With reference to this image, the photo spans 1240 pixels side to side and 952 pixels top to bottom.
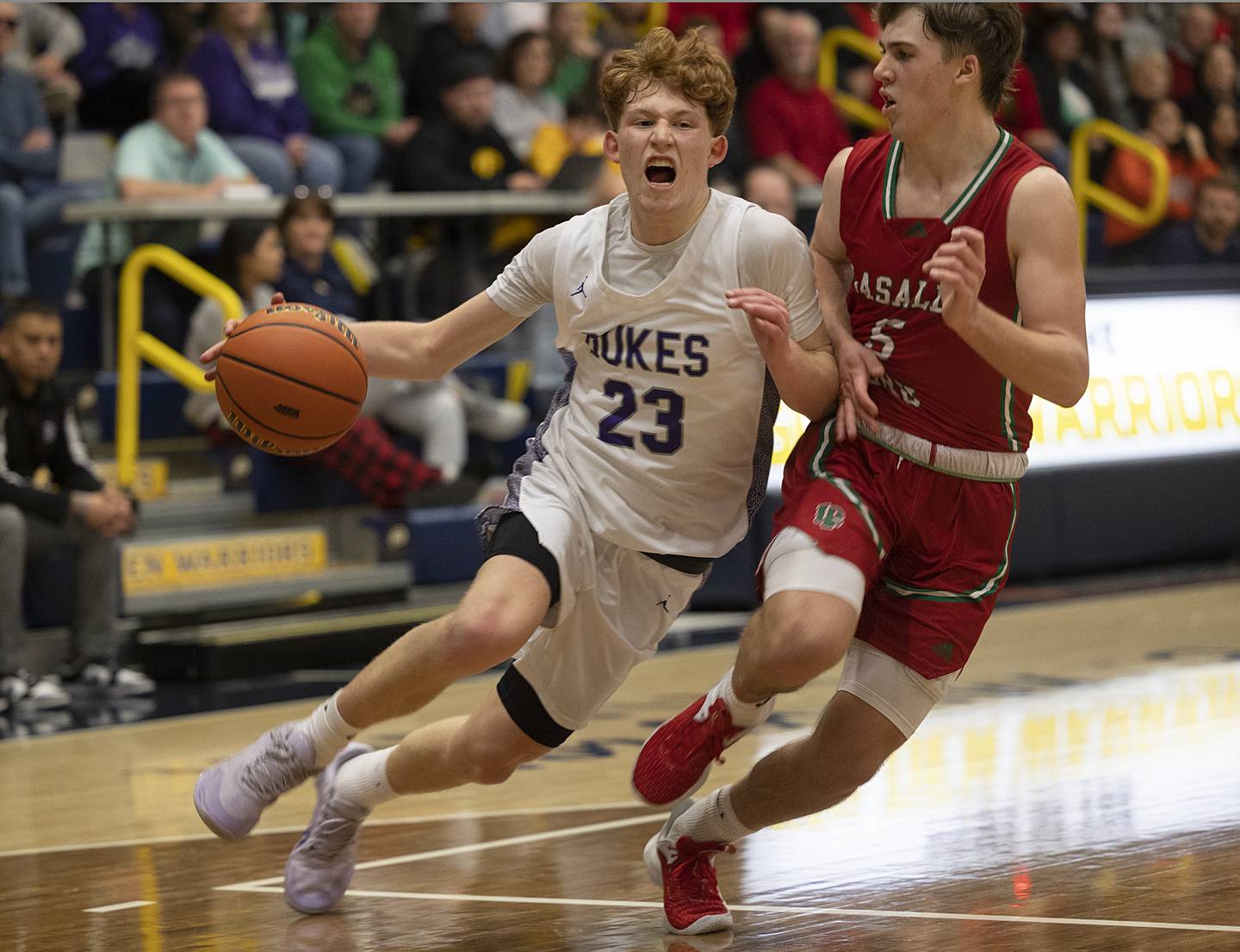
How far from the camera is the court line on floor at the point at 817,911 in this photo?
4156 mm

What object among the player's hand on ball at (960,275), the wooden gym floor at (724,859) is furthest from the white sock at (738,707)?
the player's hand on ball at (960,275)

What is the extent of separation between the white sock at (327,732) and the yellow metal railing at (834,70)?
857 cm

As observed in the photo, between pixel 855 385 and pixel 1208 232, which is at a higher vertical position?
pixel 855 385

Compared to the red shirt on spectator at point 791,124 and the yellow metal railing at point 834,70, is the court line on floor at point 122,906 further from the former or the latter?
the yellow metal railing at point 834,70

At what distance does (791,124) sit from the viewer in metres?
Answer: 11.2

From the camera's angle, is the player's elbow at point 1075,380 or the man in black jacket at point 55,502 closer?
the player's elbow at point 1075,380

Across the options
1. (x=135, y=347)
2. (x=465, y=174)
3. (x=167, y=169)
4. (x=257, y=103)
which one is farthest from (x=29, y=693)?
(x=465, y=174)

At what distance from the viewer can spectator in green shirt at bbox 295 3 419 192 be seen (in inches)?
398

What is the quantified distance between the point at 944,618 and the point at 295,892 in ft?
5.48

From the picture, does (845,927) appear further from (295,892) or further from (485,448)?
(485,448)

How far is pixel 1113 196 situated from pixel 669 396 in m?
9.26

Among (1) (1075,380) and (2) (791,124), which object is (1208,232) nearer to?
(2) (791,124)

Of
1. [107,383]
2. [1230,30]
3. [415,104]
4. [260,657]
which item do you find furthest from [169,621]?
[1230,30]

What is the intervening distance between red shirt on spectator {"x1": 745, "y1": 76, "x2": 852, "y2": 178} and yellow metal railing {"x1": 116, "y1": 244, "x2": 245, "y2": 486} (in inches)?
150
